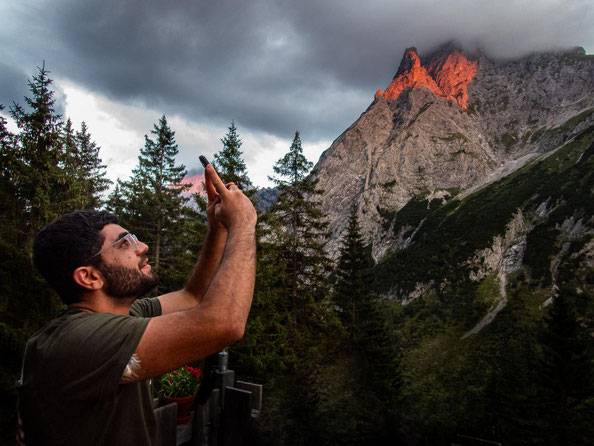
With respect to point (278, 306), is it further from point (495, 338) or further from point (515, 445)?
point (495, 338)

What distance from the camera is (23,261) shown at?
22.4 ft

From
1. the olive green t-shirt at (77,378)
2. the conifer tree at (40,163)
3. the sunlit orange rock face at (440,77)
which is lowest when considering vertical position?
the olive green t-shirt at (77,378)

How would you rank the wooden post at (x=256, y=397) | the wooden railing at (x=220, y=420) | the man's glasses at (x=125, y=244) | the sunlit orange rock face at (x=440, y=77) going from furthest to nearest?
the sunlit orange rock face at (x=440, y=77) → the wooden post at (x=256, y=397) → the wooden railing at (x=220, y=420) → the man's glasses at (x=125, y=244)

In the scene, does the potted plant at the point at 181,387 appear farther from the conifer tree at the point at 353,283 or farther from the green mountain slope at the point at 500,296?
the conifer tree at the point at 353,283

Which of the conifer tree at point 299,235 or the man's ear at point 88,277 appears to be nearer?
the man's ear at point 88,277

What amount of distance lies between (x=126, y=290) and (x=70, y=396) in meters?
0.52

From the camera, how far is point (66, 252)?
1.45m

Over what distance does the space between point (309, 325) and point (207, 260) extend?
59.0 ft

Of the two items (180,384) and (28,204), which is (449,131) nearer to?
(28,204)

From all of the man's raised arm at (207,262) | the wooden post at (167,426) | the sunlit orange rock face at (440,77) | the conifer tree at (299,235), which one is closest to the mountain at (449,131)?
the sunlit orange rock face at (440,77)

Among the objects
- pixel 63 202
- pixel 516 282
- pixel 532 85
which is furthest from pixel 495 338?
pixel 532 85

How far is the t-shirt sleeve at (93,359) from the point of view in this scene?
110cm

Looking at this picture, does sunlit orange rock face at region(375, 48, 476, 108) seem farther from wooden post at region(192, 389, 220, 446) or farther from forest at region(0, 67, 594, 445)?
wooden post at region(192, 389, 220, 446)

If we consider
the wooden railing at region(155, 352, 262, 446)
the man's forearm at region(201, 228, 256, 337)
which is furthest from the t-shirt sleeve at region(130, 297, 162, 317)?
the wooden railing at region(155, 352, 262, 446)
